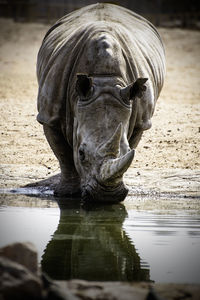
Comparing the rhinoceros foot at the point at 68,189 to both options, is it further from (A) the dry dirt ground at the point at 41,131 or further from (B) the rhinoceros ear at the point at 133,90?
(B) the rhinoceros ear at the point at 133,90

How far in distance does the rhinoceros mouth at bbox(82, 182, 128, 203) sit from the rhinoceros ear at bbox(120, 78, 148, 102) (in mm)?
797

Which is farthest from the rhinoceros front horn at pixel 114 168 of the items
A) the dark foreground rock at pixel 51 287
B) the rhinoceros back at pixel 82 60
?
the dark foreground rock at pixel 51 287

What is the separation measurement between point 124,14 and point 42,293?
19.6ft

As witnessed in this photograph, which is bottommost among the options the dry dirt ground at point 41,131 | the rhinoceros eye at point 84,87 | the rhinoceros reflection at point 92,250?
the dry dirt ground at point 41,131

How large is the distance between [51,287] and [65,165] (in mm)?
4455

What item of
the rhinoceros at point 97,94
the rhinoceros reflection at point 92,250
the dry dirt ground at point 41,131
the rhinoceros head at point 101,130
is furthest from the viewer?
the dry dirt ground at point 41,131

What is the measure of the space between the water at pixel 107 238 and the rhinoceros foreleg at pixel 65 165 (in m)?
0.62

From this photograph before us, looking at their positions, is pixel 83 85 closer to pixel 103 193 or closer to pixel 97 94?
pixel 97 94

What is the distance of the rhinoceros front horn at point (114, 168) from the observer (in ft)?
19.2

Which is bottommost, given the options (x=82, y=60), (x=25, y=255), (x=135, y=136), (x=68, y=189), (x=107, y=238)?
(x=68, y=189)

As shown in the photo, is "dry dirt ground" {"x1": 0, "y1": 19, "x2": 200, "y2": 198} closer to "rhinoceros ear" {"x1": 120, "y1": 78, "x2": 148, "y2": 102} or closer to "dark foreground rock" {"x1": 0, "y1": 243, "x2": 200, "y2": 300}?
"rhinoceros ear" {"x1": 120, "y1": 78, "x2": 148, "y2": 102}

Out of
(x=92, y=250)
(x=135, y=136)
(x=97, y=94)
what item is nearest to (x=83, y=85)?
(x=97, y=94)

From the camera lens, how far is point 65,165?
782cm

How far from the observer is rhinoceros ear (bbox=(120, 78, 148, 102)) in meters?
6.71
